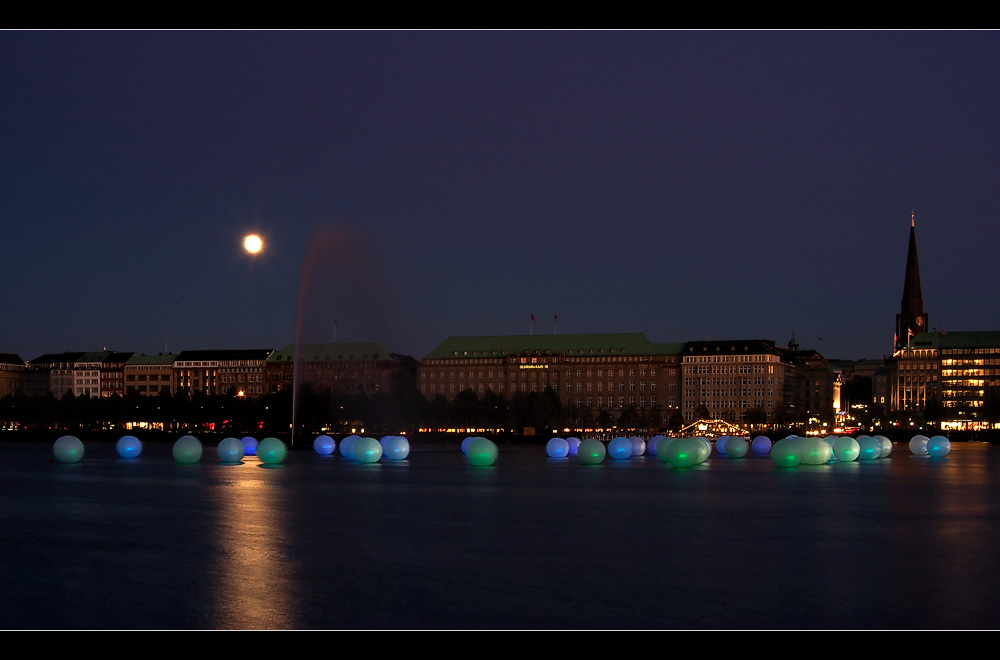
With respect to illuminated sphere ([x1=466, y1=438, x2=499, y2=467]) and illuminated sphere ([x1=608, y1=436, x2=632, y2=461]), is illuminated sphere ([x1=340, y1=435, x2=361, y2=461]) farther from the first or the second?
illuminated sphere ([x1=608, y1=436, x2=632, y2=461])

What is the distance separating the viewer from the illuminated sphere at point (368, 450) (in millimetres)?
57406

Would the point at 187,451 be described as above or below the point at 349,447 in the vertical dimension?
above

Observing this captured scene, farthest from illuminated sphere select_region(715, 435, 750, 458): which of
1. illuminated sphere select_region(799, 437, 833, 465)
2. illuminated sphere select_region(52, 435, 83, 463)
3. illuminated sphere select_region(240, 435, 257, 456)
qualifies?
illuminated sphere select_region(52, 435, 83, 463)

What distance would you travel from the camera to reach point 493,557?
2070 cm

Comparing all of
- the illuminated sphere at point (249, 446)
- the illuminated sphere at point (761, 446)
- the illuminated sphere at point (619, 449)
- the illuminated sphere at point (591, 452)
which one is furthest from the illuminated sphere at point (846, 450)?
the illuminated sphere at point (249, 446)

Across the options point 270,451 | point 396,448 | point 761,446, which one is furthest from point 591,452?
point 761,446

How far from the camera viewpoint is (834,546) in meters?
22.7

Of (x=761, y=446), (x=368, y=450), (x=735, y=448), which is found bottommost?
(x=761, y=446)

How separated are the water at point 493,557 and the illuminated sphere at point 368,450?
695 inches

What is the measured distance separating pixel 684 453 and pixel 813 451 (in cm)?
684

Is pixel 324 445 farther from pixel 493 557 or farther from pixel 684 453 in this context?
pixel 493 557

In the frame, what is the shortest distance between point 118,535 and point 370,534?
527cm

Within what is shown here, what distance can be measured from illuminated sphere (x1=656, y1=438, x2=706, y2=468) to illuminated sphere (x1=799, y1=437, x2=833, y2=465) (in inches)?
184
